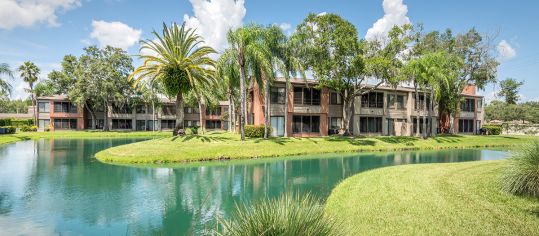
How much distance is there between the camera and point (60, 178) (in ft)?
62.3

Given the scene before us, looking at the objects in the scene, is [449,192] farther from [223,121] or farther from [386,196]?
A: [223,121]

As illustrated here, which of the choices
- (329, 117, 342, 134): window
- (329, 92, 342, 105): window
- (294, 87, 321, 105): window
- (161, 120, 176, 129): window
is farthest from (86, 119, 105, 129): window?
(329, 92, 342, 105): window

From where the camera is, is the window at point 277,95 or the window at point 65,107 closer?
the window at point 277,95

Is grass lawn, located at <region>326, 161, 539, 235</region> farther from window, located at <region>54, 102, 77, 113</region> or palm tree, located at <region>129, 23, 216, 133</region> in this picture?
window, located at <region>54, 102, 77, 113</region>

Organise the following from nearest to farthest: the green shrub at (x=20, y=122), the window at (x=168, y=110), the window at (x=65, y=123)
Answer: the window at (x=65, y=123)
the green shrub at (x=20, y=122)
the window at (x=168, y=110)

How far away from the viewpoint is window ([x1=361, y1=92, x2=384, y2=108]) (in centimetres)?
4597

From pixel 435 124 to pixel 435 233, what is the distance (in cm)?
4931

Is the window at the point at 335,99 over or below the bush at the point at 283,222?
over

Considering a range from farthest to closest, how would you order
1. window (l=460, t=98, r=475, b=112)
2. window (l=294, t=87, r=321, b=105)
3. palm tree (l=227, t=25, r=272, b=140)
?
1. window (l=460, t=98, r=475, b=112)
2. window (l=294, t=87, r=321, b=105)
3. palm tree (l=227, t=25, r=272, b=140)

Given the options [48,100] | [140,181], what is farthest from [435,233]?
[48,100]

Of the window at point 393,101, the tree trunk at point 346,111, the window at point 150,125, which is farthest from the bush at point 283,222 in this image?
the window at point 150,125

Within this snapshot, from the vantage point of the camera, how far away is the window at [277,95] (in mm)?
39969

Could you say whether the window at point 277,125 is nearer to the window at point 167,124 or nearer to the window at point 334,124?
the window at point 334,124

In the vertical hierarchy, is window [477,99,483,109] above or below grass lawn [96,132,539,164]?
above
